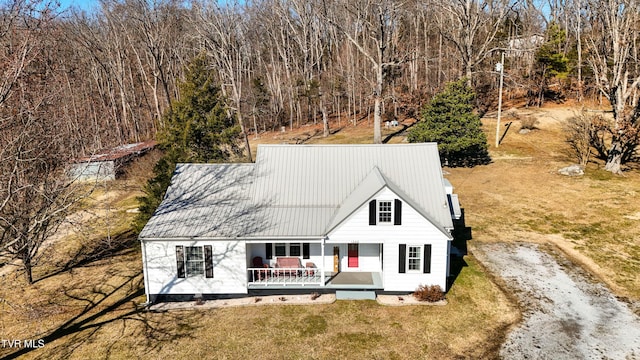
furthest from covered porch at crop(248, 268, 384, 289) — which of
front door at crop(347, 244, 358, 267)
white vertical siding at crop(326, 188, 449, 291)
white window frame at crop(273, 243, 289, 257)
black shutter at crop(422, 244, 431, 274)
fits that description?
black shutter at crop(422, 244, 431, 274)

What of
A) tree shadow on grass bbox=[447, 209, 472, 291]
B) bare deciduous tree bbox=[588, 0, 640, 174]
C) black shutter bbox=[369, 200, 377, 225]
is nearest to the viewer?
black shutter bbox=[369, 200, 377, 225]

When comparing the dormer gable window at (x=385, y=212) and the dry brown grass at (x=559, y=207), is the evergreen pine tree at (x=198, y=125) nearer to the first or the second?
the dormer gable window at (x=385, y=212)

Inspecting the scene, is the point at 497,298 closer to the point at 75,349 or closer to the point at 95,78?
the point at 75,349

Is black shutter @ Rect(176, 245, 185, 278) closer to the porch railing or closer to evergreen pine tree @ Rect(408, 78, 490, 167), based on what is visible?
the porch railing

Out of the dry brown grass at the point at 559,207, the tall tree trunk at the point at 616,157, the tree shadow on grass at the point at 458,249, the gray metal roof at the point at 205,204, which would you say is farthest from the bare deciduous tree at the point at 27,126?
the tall tree trunk at the point at 616,157

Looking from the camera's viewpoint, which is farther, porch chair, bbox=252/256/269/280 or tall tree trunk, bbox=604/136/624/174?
tall tree trunk, bbox=604/136/624/174

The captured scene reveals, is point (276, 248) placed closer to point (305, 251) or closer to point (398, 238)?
point (305, 251)
